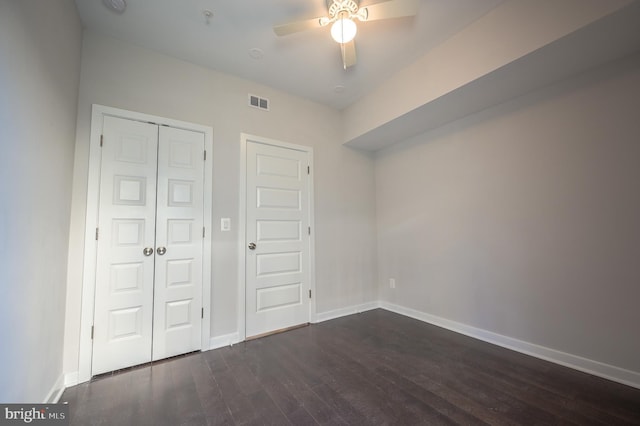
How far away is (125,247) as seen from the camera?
2299 mm

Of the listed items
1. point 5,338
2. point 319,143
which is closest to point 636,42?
point 319,143

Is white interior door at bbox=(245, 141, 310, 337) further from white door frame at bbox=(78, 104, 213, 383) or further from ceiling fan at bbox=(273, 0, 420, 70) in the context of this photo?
ceiling fan at bbox=(273, 0, 420, 70)

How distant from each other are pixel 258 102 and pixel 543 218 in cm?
326

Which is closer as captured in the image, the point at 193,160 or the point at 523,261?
the point at 523,261

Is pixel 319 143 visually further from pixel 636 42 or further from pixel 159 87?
pixel 636 42

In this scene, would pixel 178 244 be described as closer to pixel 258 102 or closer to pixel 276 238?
pixel 276 238

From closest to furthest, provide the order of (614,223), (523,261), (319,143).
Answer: (614,223), (523,261), (319,143)

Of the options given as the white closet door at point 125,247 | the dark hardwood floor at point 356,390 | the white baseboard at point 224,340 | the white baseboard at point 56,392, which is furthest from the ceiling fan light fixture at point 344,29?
the white baseboard at point 56,392

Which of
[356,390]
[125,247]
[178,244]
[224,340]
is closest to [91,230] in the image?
[125,247]

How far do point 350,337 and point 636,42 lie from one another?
11.2 feet

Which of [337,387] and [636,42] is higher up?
[636,42]

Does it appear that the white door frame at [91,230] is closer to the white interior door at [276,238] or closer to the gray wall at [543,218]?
the white interior door at [276,238]

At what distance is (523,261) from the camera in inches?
97.0

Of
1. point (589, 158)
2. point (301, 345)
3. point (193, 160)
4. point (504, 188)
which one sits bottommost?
point (301, 345)
